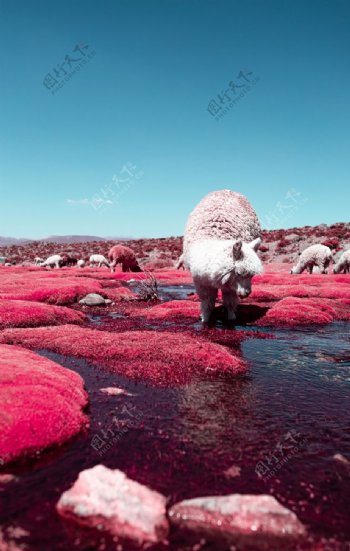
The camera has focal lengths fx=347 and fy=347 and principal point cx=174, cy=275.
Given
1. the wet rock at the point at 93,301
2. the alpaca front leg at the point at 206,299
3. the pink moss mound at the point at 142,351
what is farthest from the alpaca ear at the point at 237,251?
the wet rock at the point at 93,301

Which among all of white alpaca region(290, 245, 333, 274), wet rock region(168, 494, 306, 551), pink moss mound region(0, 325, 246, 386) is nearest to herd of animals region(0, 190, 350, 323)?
pink moss mound region(0, 325, 246, 386)

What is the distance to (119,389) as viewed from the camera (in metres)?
7.48

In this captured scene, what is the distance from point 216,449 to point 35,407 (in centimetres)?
286

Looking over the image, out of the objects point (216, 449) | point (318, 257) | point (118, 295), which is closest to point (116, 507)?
point (216, 449)

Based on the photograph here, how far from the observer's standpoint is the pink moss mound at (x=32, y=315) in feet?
46.5

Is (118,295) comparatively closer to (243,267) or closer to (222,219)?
(222,219)

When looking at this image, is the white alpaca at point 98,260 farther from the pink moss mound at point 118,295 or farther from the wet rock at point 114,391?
the wet rock at point 114,391

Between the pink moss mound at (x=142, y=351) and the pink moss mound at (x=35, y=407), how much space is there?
1.97m

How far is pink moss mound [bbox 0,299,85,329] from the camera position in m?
14.2

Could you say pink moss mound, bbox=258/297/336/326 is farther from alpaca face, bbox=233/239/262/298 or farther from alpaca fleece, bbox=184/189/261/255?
alpaca fleece, bbox=184/189/261/255

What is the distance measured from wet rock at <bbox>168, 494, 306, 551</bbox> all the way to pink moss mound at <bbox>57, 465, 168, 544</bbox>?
219 millimetres

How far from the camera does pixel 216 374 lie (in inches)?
337

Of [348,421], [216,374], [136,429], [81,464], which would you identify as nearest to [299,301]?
[216,374]

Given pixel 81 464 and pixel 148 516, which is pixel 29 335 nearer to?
pixel 81 464
